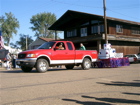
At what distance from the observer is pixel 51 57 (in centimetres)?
1181

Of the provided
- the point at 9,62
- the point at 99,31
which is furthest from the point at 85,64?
the point at 99,31

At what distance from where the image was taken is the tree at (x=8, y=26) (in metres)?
68.4

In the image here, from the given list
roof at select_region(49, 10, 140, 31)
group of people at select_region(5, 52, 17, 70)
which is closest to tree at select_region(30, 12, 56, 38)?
roof at select_region(49, 10, 140, 31)

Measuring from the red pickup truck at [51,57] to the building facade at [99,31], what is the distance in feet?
45.6

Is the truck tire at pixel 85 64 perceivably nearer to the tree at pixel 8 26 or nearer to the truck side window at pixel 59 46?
the truck side window at pixel 59 46

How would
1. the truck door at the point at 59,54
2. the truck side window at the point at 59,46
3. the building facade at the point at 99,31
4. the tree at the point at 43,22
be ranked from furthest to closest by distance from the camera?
the tree at the point at 43,22, the building facade at the point at 99,31, the truck side window at the point at 59,46, the truck door at the point at 59,54

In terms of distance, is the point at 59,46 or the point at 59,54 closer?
the point at 59,54

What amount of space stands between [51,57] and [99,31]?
20.2 m

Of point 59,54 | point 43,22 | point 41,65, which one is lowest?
point 41,65

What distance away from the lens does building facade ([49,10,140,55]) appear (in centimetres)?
2938

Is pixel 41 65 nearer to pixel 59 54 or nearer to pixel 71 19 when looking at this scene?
pixel 59 54

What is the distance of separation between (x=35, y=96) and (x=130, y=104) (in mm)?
2592

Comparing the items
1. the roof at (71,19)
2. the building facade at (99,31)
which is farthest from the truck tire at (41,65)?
the roof at (71,19)

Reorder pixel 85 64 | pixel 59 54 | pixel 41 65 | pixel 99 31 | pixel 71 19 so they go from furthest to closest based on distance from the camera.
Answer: pixel 71 19 → pixel 99 31 → pixel 85 64 → pixel 59 54 → pixel 41 65
